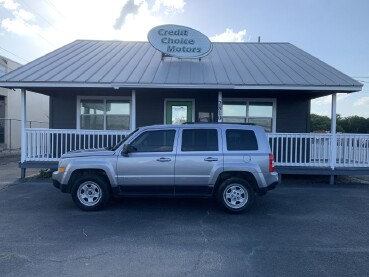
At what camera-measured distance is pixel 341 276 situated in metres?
4.07

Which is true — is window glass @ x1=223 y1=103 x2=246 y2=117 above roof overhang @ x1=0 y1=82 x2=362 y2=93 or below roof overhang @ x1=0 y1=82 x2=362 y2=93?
below

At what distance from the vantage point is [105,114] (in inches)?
497

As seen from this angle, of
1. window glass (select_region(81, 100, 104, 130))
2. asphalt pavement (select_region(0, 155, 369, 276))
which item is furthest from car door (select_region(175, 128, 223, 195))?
window glass (select_region(81, 100, 104, 130))

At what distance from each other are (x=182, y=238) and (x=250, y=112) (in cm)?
812

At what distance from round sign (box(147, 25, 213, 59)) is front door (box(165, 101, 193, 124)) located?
185 cm

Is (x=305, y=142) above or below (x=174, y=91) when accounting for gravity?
below

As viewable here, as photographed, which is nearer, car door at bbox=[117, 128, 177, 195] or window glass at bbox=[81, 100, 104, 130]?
car door at bbox=[117, 128, 177, 195]

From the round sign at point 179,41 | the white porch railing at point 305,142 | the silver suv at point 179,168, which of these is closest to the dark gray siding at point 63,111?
the white porch railing at point 305,142

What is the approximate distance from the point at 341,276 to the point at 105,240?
11.7 feet

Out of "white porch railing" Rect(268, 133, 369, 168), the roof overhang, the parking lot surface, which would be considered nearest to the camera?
the parking lot surface

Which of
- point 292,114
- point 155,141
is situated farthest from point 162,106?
point 155,141

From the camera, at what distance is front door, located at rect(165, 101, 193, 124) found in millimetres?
12688

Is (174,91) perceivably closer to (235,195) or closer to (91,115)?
(91,115)

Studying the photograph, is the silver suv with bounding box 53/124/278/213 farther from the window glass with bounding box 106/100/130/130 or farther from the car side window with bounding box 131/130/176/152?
the window glass with bounding box 106/100/130/130
